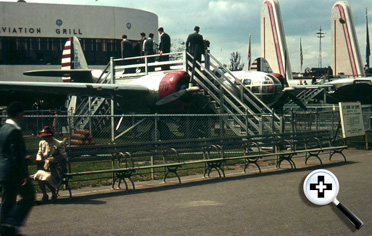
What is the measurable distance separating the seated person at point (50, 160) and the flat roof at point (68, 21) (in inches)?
1464

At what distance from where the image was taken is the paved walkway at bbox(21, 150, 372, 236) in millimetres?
6414

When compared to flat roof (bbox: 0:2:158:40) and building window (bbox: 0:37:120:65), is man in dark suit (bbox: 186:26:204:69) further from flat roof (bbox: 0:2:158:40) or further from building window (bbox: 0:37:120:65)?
building window (bbox: 0:37:120:65)

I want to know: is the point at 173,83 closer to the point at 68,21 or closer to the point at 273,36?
the point at 68,21

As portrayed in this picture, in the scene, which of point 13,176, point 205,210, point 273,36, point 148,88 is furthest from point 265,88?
point 273,36

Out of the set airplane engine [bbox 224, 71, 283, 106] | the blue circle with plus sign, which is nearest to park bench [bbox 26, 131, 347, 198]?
airplane engine [bbox 224, 71, 283, 106]

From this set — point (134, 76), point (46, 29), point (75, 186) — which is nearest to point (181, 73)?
point (134, 76)

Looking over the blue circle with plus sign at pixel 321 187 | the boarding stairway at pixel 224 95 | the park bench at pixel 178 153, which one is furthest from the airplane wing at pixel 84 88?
the blue circle with plus sign at pixel 321 187

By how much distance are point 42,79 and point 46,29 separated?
4.86m

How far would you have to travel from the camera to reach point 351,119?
1659cm

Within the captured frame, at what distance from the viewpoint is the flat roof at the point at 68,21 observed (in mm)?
43062

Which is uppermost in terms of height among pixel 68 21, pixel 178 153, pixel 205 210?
pixel 68 21

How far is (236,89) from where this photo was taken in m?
20.2

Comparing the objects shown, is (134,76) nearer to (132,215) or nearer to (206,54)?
(206,54)

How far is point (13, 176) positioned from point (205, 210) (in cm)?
320
